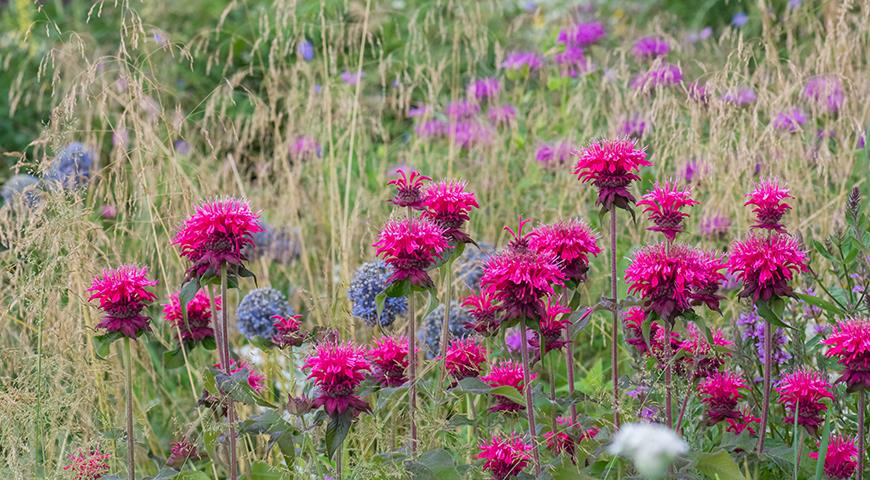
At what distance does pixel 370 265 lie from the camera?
262 cm

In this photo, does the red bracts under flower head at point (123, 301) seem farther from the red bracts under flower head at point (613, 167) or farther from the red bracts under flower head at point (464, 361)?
the red bracts under flower head at point (613, 167)

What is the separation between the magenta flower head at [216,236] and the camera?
5.53ft

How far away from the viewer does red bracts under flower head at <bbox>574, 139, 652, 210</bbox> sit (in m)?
1.73

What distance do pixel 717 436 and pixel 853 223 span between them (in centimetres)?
54

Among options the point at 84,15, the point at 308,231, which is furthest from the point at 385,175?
the point at 84,15

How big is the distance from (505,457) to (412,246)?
41cm

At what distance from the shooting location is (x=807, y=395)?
1843 mm

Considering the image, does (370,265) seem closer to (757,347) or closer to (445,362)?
(445,362)

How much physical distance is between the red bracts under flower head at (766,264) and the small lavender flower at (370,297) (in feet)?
3.34

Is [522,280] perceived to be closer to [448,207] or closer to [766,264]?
[448,207]

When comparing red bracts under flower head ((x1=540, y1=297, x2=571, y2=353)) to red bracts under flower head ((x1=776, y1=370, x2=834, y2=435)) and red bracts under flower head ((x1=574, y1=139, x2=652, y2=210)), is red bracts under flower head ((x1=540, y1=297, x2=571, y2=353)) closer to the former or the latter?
red bracts under flower head ((x1=574, y1=139, x2=652, y2=210))

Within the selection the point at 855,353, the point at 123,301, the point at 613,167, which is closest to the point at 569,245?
the point at 613,167

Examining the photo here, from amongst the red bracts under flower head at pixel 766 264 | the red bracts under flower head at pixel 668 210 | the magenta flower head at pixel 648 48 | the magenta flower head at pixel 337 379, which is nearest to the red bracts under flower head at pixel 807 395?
the red bracts under flower head at pixel 766 264

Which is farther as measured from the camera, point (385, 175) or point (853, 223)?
point (385, 175)
